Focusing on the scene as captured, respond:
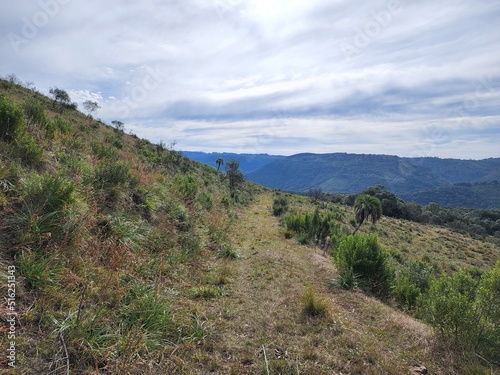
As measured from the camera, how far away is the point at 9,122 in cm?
570

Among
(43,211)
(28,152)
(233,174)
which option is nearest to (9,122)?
(28,152)

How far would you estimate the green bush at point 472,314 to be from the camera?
13.8 feet

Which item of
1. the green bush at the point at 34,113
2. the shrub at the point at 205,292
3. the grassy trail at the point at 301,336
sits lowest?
the grassy trail at the point at 301,336

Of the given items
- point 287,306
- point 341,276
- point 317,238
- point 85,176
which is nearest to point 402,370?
point 287,306

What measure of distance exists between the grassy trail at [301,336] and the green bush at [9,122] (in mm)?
5626

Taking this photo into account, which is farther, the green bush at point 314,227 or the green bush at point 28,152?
the green bush at point 314,227

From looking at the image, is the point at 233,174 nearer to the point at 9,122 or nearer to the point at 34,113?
the point at 34,113

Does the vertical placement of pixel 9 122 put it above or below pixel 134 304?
above

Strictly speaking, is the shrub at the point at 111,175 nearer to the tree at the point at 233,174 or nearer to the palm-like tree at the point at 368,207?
the palm-like tree at the point at 368,207

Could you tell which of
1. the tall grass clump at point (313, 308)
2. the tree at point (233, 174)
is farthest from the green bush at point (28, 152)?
the tree at point (233, 174)

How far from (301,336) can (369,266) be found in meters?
4.65

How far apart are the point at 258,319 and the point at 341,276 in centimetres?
397

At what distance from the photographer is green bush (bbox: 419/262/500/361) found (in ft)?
13.8

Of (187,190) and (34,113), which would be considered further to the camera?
(187,190)
